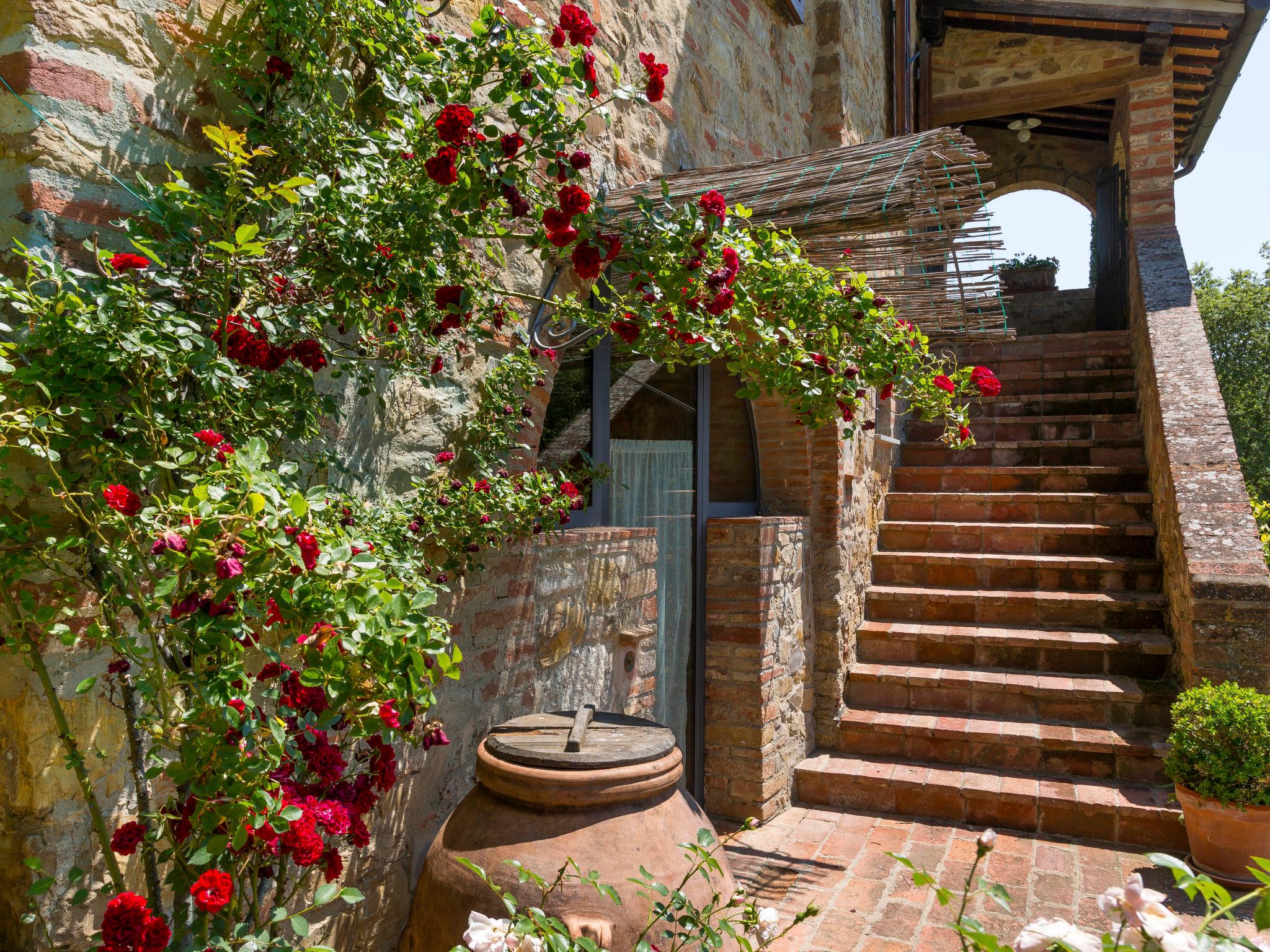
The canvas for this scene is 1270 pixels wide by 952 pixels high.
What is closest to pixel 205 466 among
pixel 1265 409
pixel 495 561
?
pixel 495 561

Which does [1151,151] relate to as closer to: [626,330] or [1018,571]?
[1018,571]

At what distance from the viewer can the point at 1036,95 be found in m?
8.67

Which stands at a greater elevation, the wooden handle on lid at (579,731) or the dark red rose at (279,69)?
the dark red rose at (279,69)

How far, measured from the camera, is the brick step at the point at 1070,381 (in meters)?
7.24

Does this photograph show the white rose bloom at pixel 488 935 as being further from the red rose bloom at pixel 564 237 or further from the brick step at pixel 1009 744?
the brick step at pixel 1009 744

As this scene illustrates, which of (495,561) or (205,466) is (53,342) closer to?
(205,466)

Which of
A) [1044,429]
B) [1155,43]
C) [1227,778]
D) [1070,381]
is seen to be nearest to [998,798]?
[1227,778]

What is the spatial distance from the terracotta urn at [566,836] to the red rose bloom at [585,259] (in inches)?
44.3

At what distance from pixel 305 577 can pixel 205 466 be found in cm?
36

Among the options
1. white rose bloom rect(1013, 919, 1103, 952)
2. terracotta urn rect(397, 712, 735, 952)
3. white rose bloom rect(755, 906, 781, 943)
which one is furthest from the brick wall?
white rose bloom rect(1013, 919, 1103, 952)

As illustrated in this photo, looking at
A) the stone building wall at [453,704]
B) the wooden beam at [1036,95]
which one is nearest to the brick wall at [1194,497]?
the wooden beam at [1036,95]

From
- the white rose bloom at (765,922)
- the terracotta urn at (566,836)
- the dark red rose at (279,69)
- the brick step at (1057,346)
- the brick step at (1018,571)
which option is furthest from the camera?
the brick step at (1057,346)

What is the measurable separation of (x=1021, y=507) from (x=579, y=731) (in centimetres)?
488

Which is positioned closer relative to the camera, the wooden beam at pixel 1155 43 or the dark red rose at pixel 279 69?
the dark red rose at pixel 279 69
